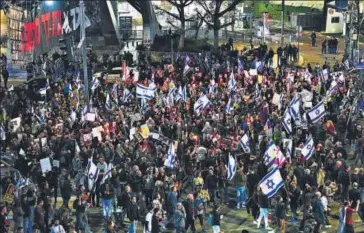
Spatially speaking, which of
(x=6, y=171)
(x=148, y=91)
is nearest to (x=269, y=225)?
(x=6, y=171)

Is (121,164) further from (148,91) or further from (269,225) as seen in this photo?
(148,91)

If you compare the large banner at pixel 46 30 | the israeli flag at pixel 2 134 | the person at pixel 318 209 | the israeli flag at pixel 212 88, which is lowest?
the person at pixel 318 209

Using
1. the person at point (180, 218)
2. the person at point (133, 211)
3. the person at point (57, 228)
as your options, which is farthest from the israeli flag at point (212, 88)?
the person at point (57, 228)

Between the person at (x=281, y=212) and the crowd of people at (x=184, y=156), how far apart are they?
0.04 m

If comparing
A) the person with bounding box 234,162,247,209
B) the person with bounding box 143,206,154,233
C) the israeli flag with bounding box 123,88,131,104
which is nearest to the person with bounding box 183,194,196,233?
the person with bounding box 143,206,154,233

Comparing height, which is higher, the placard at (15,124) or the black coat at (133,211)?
the placard at (15,124)

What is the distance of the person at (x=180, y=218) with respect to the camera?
1959 centimetres

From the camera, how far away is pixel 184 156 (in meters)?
24.5

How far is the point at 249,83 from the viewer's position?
116ft

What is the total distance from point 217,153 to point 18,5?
3120 centimetres

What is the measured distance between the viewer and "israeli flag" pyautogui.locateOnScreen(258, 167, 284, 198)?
20453mm

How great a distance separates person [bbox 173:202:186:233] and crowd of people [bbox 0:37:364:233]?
0.10 feet

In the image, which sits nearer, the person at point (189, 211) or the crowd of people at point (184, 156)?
the person at point (189, 211)

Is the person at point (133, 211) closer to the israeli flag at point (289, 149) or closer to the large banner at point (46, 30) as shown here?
the israeli flag at point (289, 149)
